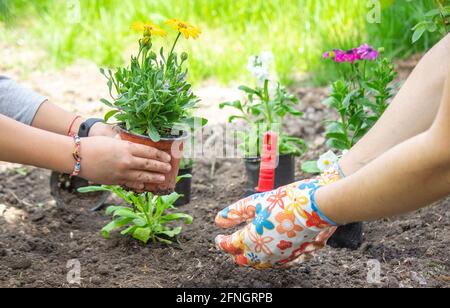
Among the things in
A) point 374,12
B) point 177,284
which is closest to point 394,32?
point 374,12

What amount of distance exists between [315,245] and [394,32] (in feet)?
6.34

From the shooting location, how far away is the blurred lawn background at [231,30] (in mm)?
3652

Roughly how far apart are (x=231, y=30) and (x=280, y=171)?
1.77 m

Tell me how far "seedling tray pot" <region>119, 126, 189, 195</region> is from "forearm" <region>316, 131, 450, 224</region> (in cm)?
46

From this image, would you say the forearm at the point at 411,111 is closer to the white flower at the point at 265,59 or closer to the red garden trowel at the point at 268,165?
the red garden trowel at the point at 268,165

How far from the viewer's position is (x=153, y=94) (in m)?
2.00

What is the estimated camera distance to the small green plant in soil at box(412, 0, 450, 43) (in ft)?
7.66

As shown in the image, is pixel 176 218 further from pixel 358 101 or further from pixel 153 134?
pixel 358 101

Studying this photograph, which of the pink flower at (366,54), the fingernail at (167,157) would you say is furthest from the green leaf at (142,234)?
the pink flower at (366,54)

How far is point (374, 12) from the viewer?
342 centimetres

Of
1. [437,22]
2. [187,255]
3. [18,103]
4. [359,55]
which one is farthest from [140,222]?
[437,22]

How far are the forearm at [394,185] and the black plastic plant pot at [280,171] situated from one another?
0.90 meters

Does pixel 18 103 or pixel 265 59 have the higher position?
pixel 265 59
